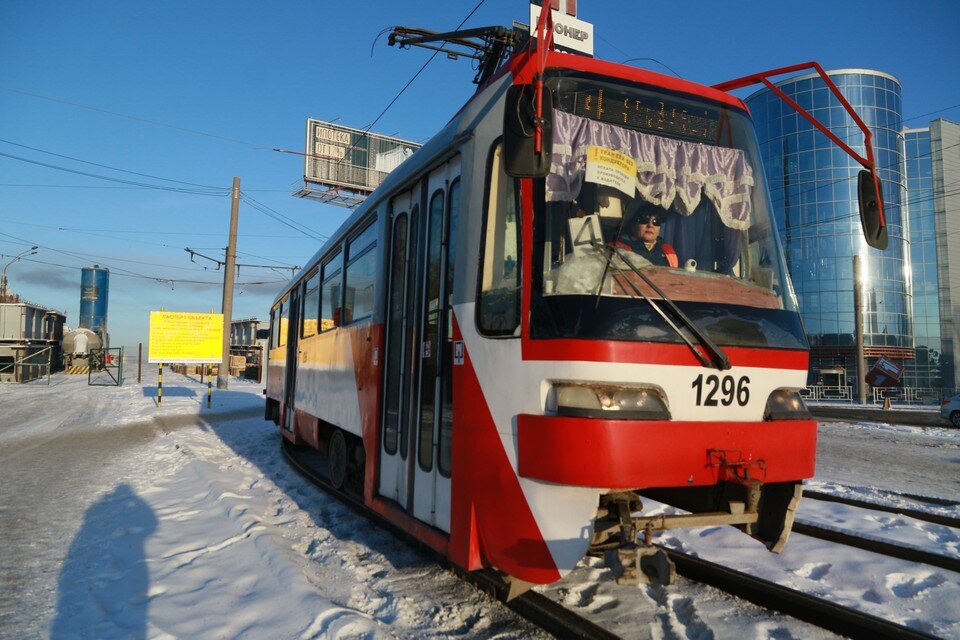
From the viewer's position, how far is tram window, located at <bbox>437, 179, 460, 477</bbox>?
4445mm

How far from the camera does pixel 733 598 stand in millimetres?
4453

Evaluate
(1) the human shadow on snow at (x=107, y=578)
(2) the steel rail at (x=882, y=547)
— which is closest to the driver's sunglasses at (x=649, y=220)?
(2) the steel rail at (x=882, y=547)

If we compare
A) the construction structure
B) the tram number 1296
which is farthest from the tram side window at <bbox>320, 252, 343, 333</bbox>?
the construction structure

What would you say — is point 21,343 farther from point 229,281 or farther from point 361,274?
point 361,274

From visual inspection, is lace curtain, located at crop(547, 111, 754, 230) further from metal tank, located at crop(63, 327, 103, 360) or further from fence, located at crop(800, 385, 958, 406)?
metal tank, located at crop(63, 327, 103, 360)

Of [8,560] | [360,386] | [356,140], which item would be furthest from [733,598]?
[356,140]

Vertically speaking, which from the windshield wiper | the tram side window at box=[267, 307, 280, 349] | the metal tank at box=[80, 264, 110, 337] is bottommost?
the windshield wiper

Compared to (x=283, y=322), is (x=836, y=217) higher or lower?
higher

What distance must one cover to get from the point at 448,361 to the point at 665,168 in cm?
187

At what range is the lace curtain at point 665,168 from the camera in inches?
149

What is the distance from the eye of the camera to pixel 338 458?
25.1 feet

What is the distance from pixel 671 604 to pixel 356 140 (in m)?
34.5

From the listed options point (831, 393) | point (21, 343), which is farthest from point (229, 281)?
point (831, 393)

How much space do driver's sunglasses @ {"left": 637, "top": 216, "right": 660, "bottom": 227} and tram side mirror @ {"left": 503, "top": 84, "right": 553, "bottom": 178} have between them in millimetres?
871
